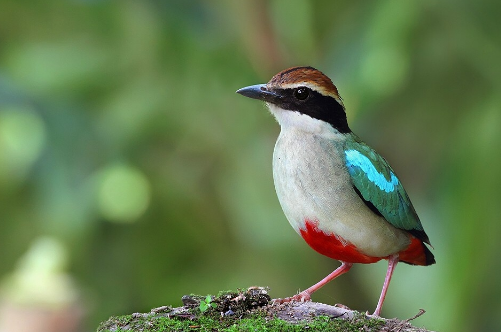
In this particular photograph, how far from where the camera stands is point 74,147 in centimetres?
777

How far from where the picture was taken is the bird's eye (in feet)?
18.6

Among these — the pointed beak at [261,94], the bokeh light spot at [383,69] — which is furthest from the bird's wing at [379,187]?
the bokeh light spot at [383,69]

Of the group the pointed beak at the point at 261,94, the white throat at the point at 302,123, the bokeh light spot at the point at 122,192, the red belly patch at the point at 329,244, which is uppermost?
the bokeh light spot at the point at 122,192

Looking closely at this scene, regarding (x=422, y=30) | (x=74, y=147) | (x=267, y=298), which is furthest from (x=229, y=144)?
(x=267, y=298)

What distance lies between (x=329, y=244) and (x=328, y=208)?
244 millimetres

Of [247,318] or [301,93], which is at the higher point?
[301,93]

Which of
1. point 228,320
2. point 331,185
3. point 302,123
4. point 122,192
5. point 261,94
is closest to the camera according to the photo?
point 228,320

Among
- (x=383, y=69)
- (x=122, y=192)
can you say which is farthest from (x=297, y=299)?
(x=122, y=192)

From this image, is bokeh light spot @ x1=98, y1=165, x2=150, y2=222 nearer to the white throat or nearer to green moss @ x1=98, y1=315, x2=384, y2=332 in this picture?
the white throat

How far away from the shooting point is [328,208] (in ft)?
17.1

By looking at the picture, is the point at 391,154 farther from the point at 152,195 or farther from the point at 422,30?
the point at 152,195

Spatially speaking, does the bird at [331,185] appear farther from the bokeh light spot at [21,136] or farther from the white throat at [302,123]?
the bokeh light spot at [21,136]

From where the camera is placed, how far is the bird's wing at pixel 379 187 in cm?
545

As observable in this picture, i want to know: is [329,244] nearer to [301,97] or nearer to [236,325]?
[301,97]
